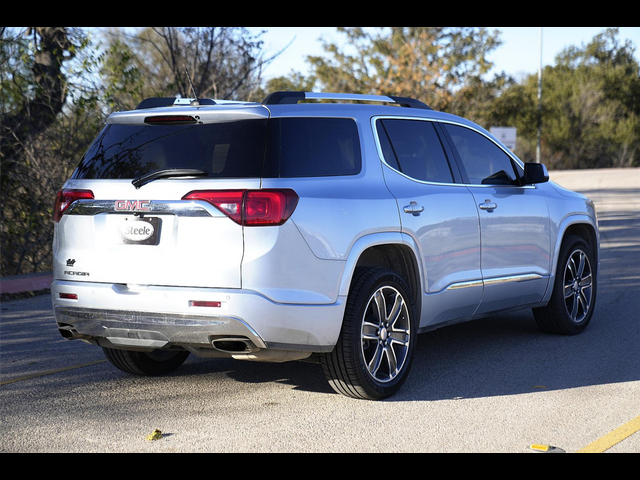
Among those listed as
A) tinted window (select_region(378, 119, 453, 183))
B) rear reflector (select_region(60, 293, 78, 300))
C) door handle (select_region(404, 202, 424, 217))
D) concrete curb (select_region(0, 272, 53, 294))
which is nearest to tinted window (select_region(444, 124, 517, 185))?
tinted window (select_region(378, 119, 453, 183))

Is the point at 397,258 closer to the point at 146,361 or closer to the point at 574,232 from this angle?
the point at 146,361

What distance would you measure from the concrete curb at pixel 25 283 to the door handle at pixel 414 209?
581 centimetres

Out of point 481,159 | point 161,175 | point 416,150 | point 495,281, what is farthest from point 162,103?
point 495,281

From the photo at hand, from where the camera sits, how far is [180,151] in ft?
17.4

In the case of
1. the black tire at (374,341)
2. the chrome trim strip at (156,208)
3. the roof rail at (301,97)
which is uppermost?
the roof rail at (301,97)

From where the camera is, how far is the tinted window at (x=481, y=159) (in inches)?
269

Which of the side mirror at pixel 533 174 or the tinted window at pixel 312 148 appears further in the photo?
the side mirror at pixel 533 174

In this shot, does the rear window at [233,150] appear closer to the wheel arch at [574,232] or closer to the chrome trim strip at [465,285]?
the chrome trim strip at [465,285]

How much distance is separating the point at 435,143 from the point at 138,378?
280cm

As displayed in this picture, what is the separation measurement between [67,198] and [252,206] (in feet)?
4.54

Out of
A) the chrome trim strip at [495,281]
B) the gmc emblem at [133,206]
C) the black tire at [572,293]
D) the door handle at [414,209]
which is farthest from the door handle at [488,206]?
the gmc emblem at [133,206]
